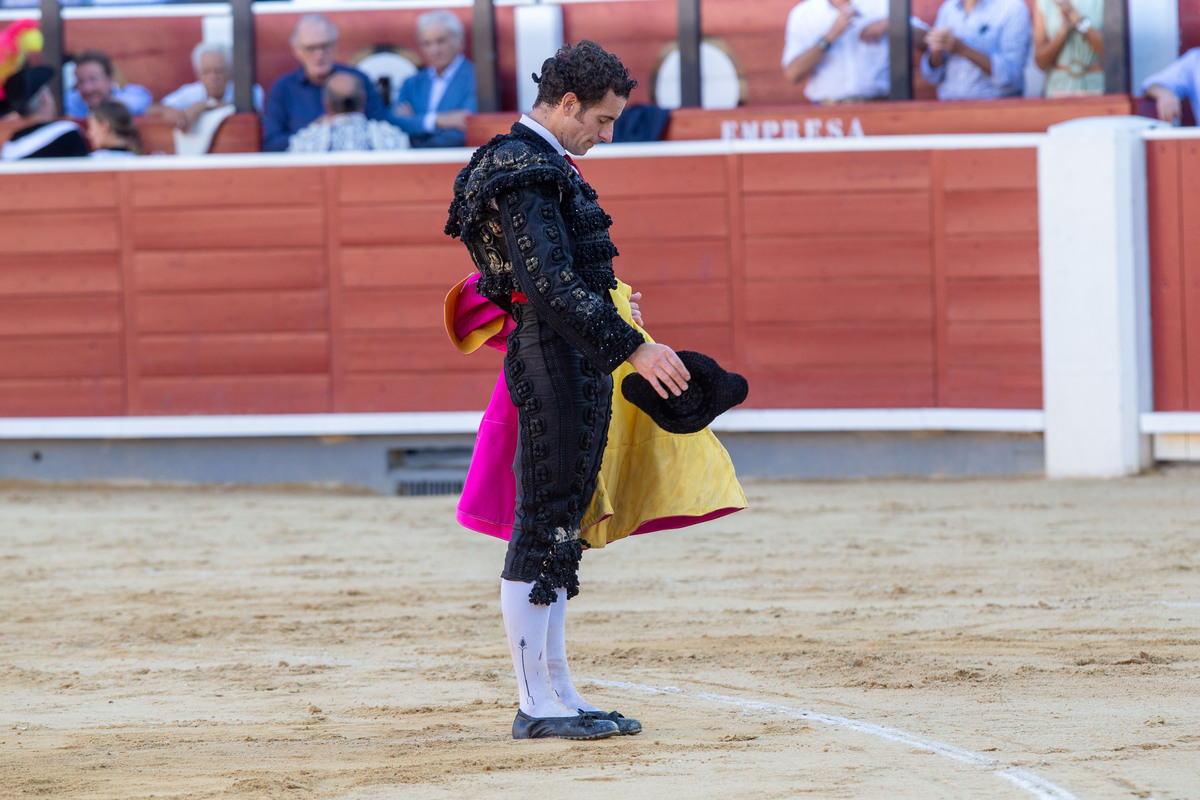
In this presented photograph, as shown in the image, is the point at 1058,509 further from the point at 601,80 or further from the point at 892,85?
the point at 601,80

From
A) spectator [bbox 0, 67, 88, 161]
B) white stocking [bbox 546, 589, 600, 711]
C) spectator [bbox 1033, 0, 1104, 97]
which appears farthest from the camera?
spectator [bbox 0, 67, 88, 161]

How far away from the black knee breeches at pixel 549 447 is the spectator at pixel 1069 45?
532 cm

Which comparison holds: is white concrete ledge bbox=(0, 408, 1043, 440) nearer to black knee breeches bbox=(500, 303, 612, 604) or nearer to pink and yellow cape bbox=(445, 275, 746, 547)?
pink and yellow cape bbox=(445, 275, 746, 547)

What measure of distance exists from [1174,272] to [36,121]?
601 cm

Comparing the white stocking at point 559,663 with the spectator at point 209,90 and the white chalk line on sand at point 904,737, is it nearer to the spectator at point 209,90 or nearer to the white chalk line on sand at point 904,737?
the white chalk line on sand at point 904,737

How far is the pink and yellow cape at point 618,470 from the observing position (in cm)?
310

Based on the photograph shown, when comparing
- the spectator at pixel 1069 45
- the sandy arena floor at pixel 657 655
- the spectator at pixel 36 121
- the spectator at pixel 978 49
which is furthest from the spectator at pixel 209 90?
the spectator at pixel 1069 45

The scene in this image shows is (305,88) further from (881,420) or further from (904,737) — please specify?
(904,737)

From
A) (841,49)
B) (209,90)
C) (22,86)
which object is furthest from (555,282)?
(22,86)

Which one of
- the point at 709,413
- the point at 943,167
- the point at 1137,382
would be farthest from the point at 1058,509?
the point at 709,413

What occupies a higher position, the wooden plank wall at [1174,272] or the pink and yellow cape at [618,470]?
the wooden plank wall at [1174,272]

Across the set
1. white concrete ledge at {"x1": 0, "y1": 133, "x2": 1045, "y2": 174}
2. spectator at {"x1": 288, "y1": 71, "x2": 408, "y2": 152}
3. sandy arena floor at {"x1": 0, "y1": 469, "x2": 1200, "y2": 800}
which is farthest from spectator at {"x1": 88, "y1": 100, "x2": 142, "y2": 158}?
sandy arena floor at {"x1": 0, "y1": 469, "x2": 1200, "y2": 800}

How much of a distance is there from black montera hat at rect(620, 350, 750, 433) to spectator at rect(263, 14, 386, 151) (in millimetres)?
5529

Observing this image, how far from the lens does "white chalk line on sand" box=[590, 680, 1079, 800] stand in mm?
2541
